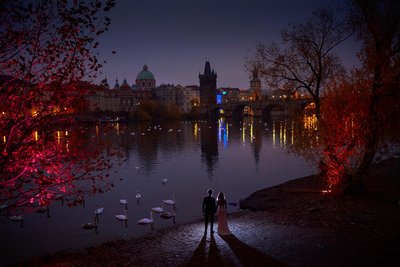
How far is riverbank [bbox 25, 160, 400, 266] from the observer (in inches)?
476

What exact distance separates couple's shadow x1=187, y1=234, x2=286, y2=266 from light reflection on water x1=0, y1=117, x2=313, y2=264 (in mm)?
4667

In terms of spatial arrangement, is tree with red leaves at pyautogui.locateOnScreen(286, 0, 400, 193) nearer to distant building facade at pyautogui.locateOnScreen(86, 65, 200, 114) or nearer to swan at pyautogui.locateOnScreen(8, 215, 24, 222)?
swan at pyautogui.locateOnScreen(8, 215, 24, 222)

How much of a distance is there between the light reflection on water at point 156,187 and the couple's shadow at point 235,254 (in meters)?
4.67

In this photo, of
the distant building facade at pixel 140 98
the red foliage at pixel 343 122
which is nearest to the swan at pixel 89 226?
the red foliage at pixel 343 122

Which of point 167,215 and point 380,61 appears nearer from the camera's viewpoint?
point 380,61

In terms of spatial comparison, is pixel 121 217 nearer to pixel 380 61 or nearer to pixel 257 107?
pixel 380 61

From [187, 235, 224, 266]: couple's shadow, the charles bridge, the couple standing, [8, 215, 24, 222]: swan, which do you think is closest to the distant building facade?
the charles bridge

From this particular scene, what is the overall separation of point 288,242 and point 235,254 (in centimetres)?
208

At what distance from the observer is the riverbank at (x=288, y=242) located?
39.6ft

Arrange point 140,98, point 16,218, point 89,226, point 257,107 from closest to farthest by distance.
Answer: point 89,226, point 16,218, point 257,107, point 140,98

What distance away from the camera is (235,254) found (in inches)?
510

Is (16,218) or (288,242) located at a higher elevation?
(288,242)

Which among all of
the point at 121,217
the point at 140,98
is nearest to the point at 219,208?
the point at 121,217

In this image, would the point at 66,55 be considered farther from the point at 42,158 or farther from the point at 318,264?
the point at 318,264
